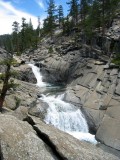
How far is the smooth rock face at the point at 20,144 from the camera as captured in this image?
16609 millimetres

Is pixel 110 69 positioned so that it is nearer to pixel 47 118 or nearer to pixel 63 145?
pixel 47 118

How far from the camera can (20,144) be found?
56.5ft

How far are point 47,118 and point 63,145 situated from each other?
18638 millimetres

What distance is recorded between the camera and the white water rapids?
1367 inches

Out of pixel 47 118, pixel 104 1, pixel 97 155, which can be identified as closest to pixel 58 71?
pixel 104 1

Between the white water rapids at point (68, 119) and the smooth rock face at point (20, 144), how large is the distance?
15911 mm

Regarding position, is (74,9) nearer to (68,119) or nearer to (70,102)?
(70,102)

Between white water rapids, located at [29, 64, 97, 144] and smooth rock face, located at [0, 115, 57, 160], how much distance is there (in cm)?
1591

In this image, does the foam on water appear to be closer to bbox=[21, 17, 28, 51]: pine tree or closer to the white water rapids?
the white water rapids

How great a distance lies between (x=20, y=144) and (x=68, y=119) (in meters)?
19.5

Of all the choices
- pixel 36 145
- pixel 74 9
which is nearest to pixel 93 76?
pixel 36 145

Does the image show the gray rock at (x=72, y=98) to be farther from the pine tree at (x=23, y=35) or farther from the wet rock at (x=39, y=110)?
the pine tree at (x=23, y=35)

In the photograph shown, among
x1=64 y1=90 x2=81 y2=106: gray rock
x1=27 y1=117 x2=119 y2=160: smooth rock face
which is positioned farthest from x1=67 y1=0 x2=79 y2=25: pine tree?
x1=27 y1=117 x2=119 y2=160: smooth rock face

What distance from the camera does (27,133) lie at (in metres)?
18.4
